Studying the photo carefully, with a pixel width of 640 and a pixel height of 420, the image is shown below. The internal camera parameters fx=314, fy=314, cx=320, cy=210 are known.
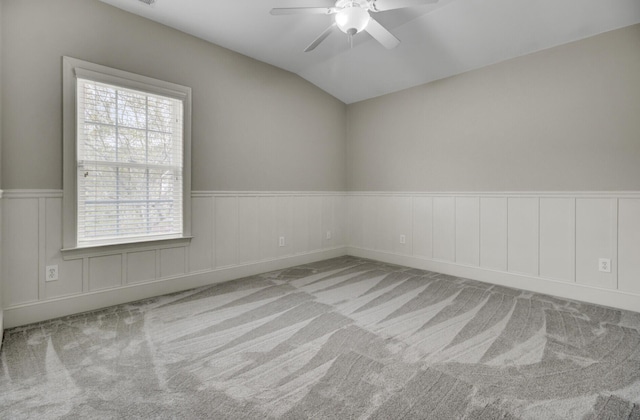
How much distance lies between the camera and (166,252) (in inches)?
124

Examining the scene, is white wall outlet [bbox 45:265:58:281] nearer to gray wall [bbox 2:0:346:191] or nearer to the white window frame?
the white window frame

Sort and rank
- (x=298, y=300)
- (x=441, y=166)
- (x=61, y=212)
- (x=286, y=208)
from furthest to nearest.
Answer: (x=286, y=208), (x=441, y=166), (x=298, y=300), (x=61, y=212)

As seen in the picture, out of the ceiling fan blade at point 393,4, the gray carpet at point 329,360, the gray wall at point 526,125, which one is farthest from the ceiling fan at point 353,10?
the gray carpet at point 329,360

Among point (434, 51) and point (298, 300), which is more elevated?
point (434, 51)

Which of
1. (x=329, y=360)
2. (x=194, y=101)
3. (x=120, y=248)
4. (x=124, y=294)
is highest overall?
(x=194, y=101)

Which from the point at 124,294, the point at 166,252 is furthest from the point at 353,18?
the point at 124,294

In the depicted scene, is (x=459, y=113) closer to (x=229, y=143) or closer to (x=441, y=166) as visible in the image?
(x=441, y=166)

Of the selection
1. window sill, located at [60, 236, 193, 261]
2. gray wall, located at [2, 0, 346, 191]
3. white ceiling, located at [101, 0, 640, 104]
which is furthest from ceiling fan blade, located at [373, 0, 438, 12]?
window sill, located at [60, 236, 193, 261]

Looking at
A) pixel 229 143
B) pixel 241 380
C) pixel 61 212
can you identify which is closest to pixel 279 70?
pixel 229 143

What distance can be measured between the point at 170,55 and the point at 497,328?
3811 millimetres

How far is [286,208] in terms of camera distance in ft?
14.0

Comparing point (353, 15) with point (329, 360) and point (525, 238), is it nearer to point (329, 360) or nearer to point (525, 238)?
point (329, 360)

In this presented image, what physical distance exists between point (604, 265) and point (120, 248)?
4389 mm

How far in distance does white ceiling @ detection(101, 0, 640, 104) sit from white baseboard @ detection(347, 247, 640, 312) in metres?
2.33
